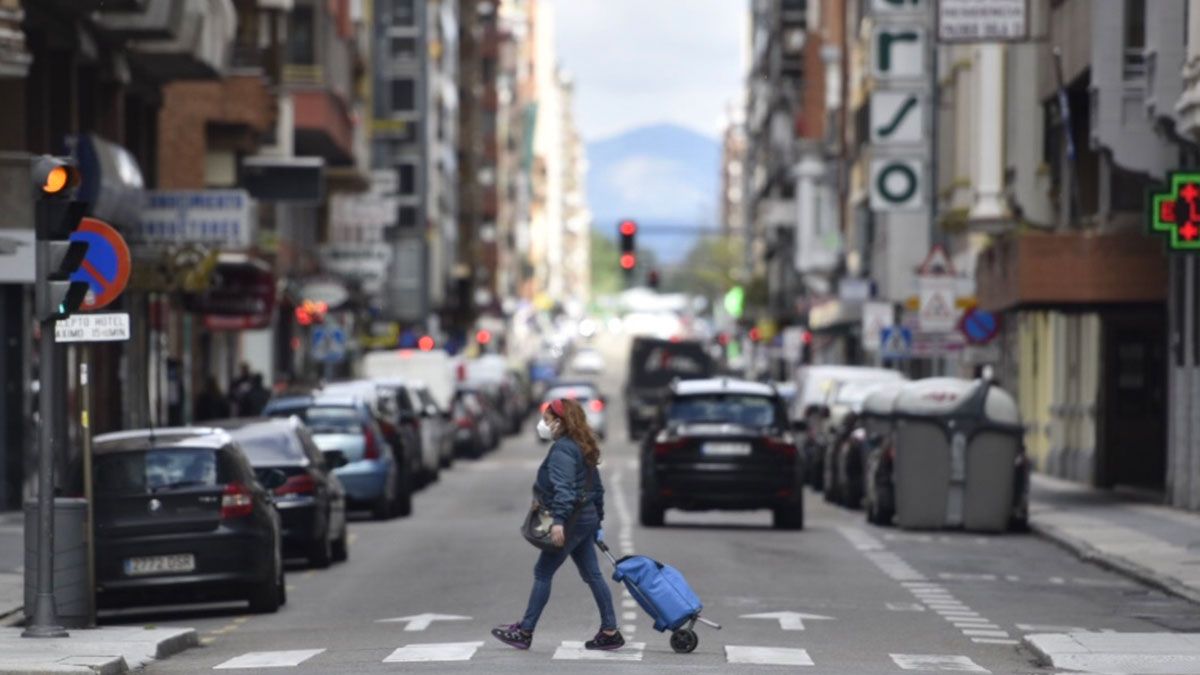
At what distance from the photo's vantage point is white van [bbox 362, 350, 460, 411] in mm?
71625

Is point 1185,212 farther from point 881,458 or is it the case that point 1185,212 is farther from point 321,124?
point 321,124

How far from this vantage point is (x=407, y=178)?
108188 millimetres

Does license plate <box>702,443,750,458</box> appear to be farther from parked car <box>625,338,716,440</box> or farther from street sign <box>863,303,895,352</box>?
parked car <box>625,338,716,440</box>

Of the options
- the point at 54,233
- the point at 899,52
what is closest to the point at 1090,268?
the point at 899,52

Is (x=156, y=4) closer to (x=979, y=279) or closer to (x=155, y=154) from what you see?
(x=155, y=154)

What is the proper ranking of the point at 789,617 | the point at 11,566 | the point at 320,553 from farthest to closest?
the point at 320,553
the point at 11,566
the point at 789,617

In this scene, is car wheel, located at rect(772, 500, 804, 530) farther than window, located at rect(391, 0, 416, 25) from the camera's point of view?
No

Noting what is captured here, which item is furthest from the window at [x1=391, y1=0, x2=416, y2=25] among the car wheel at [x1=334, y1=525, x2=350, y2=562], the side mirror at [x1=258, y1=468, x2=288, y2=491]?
the side mirror at [x1=258, y1=468, x2=288, y2=491]

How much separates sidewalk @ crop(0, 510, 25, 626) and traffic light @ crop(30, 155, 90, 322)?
2850 mm

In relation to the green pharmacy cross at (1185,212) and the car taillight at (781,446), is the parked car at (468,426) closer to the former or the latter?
the car taillight at (781,446)

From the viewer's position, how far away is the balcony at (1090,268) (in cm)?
4144

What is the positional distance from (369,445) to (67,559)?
1678 centimetres

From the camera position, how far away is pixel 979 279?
47750 millimetres

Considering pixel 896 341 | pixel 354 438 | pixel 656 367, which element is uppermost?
pixel 896 341
